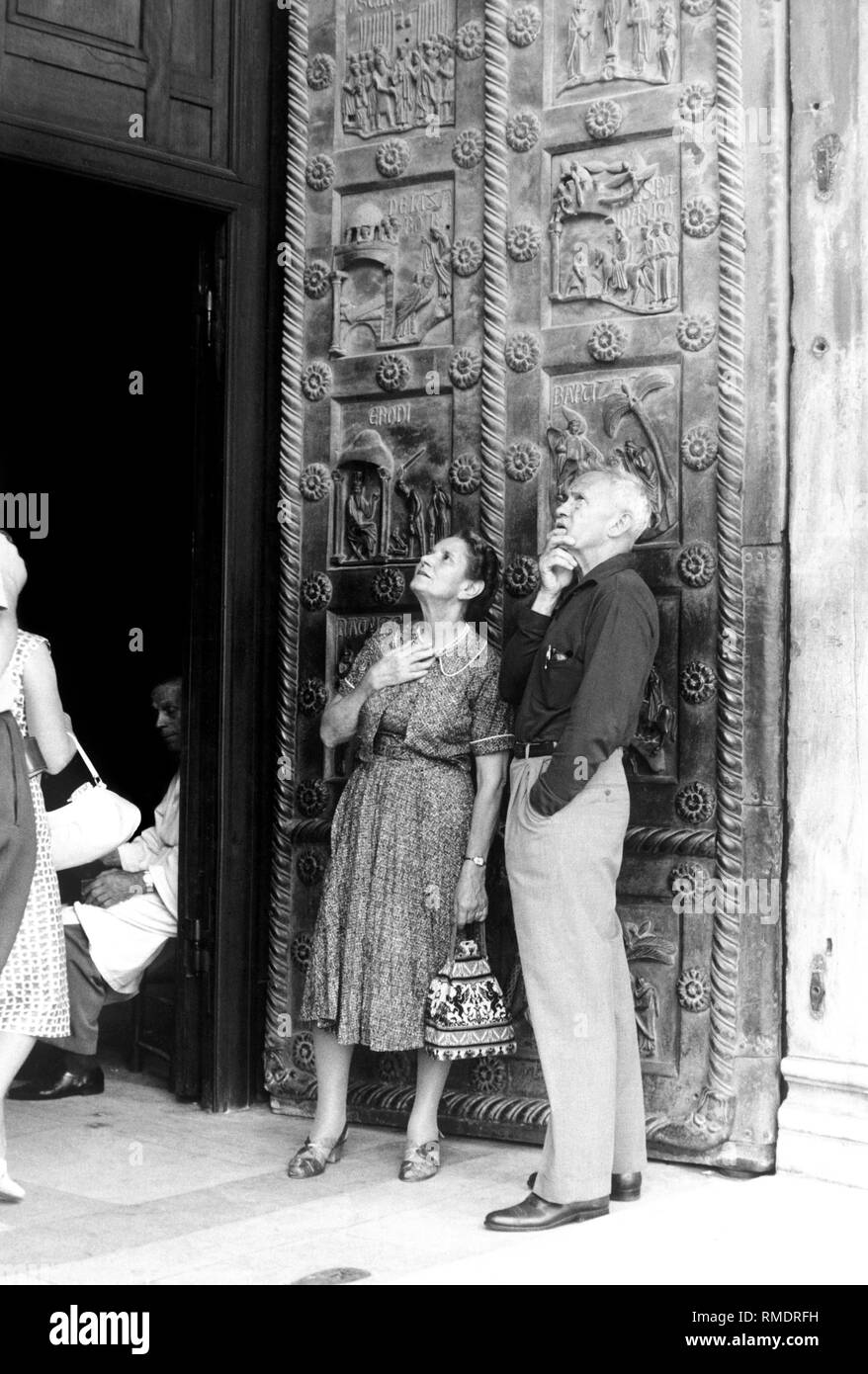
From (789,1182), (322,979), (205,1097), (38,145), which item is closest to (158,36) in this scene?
(38,145)

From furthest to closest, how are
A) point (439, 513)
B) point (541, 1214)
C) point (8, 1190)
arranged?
1. point (439, 513)
2. point (8, 1190)
3. point (541, 1214)

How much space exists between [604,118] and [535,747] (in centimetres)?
196

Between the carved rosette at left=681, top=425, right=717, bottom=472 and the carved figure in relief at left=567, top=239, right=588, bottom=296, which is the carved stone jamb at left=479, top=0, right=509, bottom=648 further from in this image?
the carved rosette at left=681, top=425, right=717, bottom=472

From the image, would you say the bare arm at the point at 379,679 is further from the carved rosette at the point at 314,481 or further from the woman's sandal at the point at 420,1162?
the woman's sandal at the point at 420,1162

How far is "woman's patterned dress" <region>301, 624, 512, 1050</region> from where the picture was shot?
4875 millimetres

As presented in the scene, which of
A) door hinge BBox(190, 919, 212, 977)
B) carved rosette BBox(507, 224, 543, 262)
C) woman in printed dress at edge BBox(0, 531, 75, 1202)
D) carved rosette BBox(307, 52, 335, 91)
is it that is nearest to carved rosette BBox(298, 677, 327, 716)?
door hinge BBox(190, 919, 212, 977)

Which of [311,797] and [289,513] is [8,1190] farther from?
[289,513]

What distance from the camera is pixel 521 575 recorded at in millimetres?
5293

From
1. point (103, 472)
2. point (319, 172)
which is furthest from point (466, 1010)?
point (103, 472)

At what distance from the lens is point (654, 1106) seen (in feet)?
16.4

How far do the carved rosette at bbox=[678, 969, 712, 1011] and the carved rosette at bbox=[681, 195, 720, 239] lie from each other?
210 centimetres

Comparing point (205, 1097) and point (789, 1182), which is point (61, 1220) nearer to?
point (205, 1097)

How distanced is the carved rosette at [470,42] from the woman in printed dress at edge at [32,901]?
2160 mm

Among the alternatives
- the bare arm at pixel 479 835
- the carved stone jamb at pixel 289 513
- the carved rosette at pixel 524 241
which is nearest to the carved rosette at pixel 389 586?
the carved stone jamb at pixel 289 513
